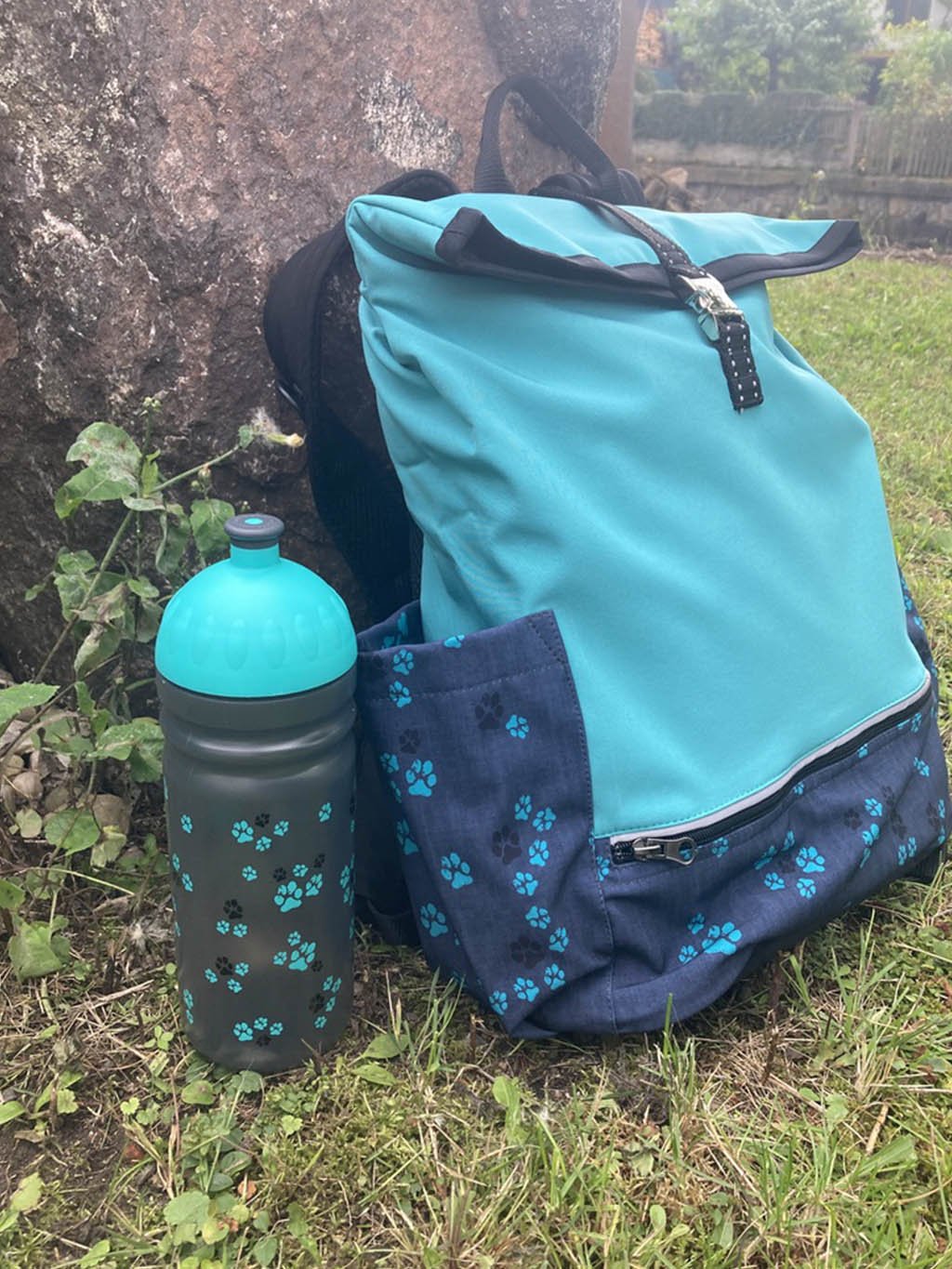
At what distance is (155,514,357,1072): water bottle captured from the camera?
1.25 meters

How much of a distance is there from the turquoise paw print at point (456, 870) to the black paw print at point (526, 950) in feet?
0.28

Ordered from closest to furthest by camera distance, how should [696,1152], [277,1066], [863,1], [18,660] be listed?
[696,1152] < [277,1066] < [18,660] < [863,1]

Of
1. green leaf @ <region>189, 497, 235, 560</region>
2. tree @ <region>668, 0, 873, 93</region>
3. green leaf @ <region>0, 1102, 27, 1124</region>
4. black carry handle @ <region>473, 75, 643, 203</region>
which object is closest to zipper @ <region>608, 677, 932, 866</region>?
green leaf @ <region>189, 497, 235, 560</region>

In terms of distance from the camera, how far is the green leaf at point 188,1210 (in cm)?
122

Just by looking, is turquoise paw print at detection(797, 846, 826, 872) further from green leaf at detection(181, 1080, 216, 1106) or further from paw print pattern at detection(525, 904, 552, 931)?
green leaf at detection(181, 1080, 216, 1106)

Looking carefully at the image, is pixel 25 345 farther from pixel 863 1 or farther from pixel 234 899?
pixel 863 1

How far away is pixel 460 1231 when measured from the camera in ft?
3.89

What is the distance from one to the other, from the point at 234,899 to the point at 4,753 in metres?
0.53

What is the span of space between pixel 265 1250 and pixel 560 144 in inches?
63.4

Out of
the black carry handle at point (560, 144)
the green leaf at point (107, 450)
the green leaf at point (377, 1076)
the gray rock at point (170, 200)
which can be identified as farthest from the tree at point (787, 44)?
the green leaf at point (377, 1076)

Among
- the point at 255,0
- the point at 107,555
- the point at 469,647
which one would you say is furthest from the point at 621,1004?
the point at 255,0

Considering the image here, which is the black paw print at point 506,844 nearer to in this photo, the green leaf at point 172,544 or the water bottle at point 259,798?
the water bottle at point 259,798

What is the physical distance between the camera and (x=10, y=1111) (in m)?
1.35

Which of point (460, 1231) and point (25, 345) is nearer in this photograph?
point (460, 1231)
